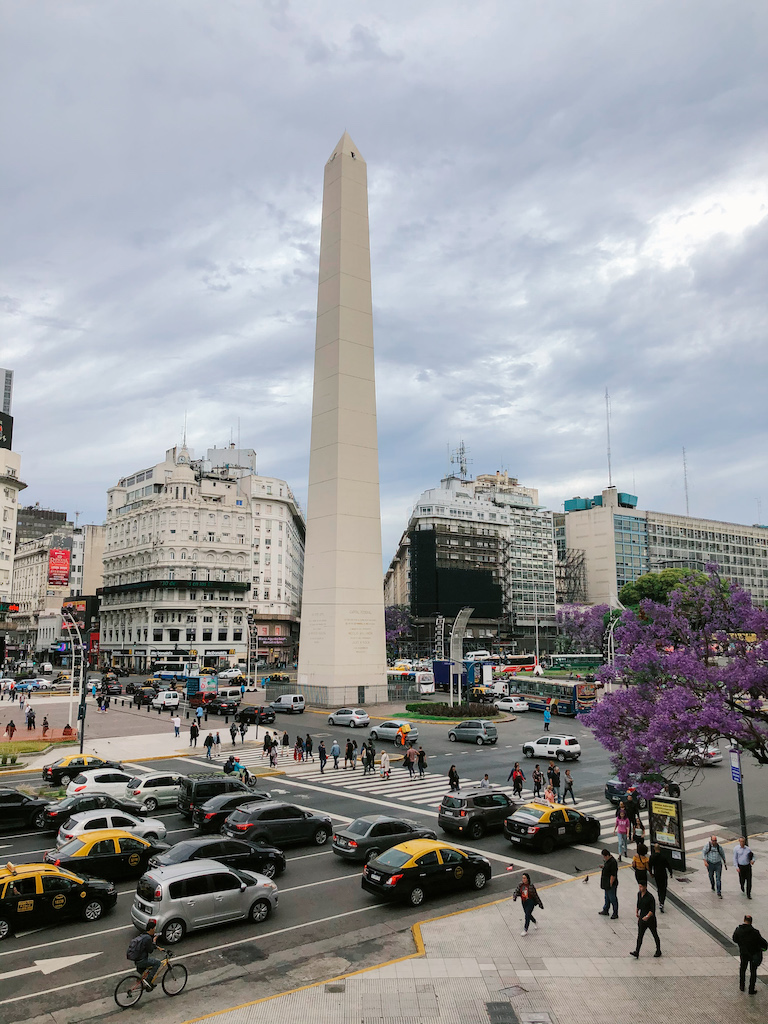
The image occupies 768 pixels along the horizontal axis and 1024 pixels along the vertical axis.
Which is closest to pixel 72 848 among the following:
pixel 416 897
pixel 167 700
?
pixel 416 897

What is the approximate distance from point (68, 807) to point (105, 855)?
568cm

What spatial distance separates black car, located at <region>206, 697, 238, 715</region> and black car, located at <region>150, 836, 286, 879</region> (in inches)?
1456

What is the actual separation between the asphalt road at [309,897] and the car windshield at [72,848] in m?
1.34

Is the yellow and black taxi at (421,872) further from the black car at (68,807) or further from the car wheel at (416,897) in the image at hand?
A: the black car at (68,807)

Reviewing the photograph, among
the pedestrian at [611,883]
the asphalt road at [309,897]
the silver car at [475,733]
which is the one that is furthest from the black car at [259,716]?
the pedestrian at [611,883]

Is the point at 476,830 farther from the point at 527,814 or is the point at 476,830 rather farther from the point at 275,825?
the point at 275,825

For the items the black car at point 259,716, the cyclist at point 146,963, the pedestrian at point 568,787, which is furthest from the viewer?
the black car at point 259,716

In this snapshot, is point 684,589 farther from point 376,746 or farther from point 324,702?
point 324,702

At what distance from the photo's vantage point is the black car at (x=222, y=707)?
53.9 m

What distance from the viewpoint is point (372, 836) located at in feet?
62.5

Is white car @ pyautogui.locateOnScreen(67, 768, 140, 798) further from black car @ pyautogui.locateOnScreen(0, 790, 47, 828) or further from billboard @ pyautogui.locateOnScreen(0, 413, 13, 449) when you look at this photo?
billboard @ pyautogui.locateOnScreen(0, 413, 13, 449)

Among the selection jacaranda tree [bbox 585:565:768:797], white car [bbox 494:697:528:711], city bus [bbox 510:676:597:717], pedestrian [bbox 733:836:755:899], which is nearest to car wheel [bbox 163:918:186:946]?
jacaranda tree [bbox 585:565:768:797]

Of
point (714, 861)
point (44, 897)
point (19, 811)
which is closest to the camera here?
point (44, 897)

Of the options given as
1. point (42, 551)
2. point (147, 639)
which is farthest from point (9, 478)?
point (42, 551)
